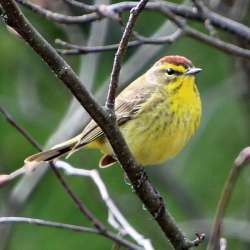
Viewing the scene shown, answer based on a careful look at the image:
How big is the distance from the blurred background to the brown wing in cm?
122

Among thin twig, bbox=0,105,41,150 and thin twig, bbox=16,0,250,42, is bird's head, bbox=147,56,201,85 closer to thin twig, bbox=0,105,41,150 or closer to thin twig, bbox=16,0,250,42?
thin twig, bbox=16,0,250,42

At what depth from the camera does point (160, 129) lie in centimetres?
503

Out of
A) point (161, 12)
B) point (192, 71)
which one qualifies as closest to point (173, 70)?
point (192, 71)

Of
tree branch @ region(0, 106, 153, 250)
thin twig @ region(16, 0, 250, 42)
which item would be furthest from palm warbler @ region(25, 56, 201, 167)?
tree branch @ region(0, 106, 153, 250)

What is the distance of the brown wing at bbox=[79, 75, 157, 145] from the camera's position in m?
5.05

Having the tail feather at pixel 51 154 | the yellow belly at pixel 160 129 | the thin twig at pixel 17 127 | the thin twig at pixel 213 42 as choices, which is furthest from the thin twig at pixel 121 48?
the yellow belly at pixel 160 129

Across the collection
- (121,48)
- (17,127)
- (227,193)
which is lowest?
(227,193)

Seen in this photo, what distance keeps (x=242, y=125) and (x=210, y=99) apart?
509 mm

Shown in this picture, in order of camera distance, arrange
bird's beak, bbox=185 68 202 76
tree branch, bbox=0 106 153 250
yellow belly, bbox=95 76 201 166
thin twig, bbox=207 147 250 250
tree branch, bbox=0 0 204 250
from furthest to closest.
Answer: bird's beak, bbox=185 68 202 76
yellow belly, bbox=95 76 201 166
tree branch, bbox=0 106 153 250
tree branch, bbox=0 0 204 250
thin twig, bbox=207 147 250 250

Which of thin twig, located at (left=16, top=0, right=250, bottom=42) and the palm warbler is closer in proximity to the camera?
thin twig, located at (left=16, top=0, right=250, bottom=42)

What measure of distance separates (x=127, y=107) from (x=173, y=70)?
1.55 ft

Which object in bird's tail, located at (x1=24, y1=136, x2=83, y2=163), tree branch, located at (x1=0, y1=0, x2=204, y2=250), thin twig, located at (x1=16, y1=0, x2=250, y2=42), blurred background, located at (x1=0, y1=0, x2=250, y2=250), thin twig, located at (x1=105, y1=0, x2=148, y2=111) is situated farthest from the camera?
blurred background, located at (x1=0, y1=0, x2=250, y2=250)

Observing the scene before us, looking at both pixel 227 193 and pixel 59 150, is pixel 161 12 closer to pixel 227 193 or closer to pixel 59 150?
pixel 59 150

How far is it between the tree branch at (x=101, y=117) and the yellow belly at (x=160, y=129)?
96cm
